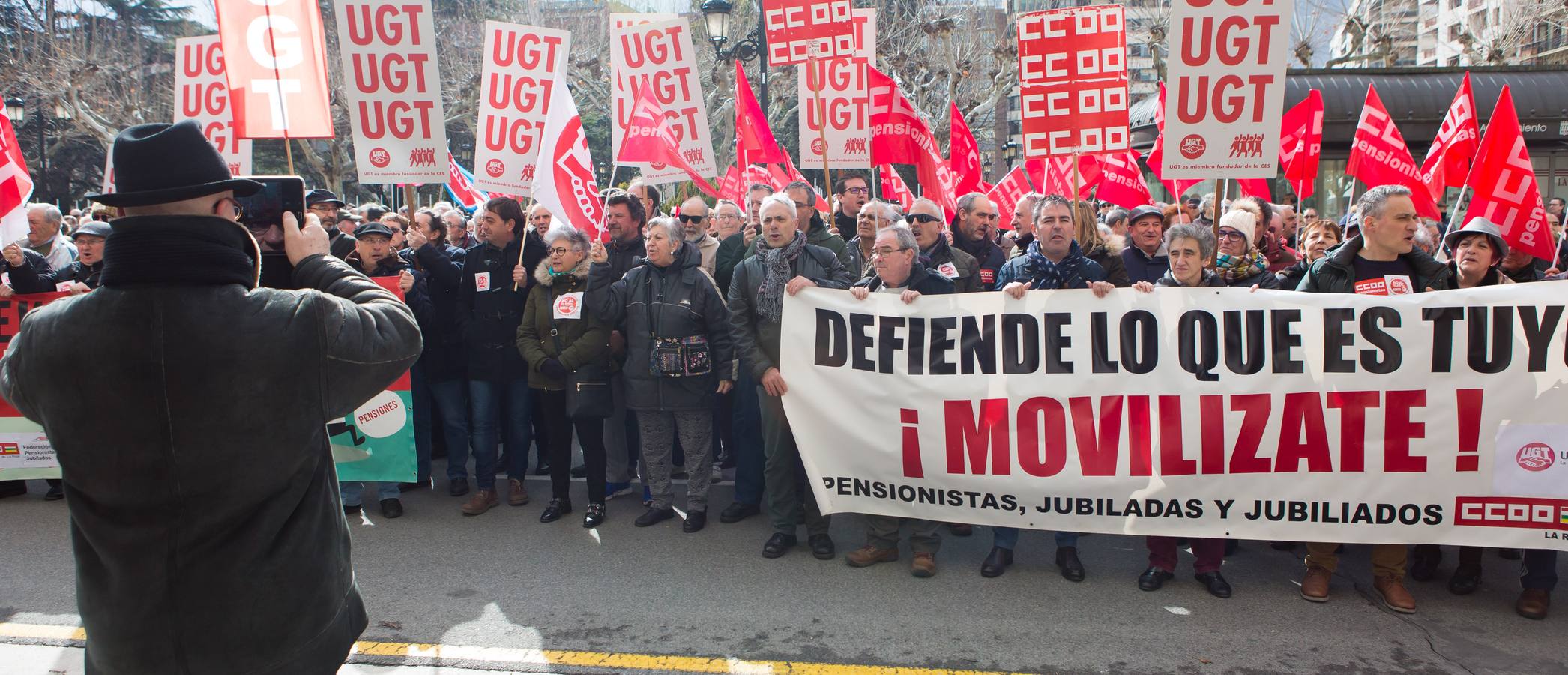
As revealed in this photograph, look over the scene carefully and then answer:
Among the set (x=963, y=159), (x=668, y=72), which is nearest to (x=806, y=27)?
(x=668, y=72)

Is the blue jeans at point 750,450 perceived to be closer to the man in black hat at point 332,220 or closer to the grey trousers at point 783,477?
the grey trousers at point 783,477

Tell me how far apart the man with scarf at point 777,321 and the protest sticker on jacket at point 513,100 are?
2.35 meters

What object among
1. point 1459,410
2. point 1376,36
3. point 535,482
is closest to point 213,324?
point 1459,410

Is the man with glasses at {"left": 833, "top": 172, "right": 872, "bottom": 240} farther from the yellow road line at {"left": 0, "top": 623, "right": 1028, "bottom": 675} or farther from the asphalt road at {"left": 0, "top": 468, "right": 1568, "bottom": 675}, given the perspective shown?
the yellow road line at {"left": 0, "top": 623, "right": 1028, "bottom": 675}

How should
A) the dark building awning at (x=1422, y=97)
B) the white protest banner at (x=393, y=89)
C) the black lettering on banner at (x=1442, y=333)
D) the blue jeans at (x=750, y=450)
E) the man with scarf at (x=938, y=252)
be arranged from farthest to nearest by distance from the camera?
the dark building awning at (x=1422, y=97), the white protest banner at (x=393, y=89), the blue jeans at (x=750, y=450), the man with scarf at (x=938, y=252), the black lettering on banner at (x=1442, y=333)

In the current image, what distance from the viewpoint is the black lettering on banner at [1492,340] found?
4543 mm

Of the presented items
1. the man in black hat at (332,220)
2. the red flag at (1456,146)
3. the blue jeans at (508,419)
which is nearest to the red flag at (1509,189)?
the red flag at (1456,146)

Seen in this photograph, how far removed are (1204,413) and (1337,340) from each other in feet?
2.22

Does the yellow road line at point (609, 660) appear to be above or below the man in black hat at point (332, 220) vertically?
below

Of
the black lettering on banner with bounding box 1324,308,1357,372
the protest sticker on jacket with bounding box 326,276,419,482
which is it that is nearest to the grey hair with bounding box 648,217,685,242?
the protest sticker on jacket with bounding box 326,276,419,482

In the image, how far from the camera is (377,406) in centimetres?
625

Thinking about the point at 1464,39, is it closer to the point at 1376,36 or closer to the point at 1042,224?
the point at 1376,36

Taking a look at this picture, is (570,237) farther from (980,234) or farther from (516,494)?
(980,234)

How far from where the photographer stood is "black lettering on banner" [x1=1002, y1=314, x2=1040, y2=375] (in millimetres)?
5000
